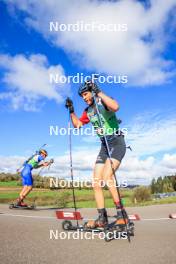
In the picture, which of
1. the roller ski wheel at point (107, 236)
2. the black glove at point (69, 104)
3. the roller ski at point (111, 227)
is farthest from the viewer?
the black glove at point (69, 104)

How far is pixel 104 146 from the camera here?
6.66 meters

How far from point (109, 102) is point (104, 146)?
0.88 meters

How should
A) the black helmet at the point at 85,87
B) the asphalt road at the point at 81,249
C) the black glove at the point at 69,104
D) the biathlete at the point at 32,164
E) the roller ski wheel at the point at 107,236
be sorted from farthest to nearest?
the biathlete at the point at 32,164, the black glove at the point at 69,104, the black helmet at the point at 85,87, the roller ski wheel at the point at 107,236, the asphalt road at the point at 81,249

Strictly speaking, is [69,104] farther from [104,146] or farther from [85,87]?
[104,146]

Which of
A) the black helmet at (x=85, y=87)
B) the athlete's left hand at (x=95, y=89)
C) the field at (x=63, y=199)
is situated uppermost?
the black helmet at (x=85, y=87)

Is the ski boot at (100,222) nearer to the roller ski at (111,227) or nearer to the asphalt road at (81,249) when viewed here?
the roller ski at (111,227)

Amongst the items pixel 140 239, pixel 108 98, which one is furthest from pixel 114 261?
pixel 108 98

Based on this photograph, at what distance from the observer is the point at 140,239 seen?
18.7 ft

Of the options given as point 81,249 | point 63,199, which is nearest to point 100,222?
point 81,249

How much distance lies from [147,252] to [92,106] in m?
3.11

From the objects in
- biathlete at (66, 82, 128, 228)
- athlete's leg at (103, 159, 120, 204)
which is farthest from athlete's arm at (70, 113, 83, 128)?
athlete's leg at (103, 159, 120, 204)

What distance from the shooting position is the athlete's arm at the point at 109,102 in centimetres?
619

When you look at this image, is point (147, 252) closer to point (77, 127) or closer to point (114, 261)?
point (114, 261)

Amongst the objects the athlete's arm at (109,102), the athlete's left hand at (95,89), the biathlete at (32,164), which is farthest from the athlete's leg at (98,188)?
the biathlete at (32,164)
